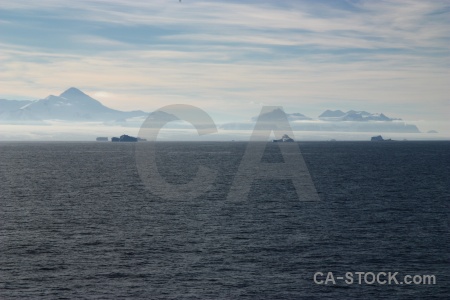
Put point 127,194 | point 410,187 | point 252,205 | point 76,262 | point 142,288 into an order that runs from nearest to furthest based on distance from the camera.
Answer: point 142,288
point 76,262
point 252,205
point 127,194
point 410,187

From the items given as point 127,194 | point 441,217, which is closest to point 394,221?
point 441,217

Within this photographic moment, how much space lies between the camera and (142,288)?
59906 mm

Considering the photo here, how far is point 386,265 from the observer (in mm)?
68562

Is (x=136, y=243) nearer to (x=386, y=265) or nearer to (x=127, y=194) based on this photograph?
(x=386, y=265)

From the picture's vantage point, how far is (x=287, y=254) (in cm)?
7412

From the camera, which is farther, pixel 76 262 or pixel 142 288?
pixel 76 262

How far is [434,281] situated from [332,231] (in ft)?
91.9

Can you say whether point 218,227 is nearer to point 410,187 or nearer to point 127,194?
point 127,194

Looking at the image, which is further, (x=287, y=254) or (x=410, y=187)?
(x=410, y=187)

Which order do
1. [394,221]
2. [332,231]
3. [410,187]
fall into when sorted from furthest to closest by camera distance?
[410,187]
[394,221]
[332,231]

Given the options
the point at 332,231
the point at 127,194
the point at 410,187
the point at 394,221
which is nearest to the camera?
the point at 332,231

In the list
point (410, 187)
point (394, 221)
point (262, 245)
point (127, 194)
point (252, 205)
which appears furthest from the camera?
point (410, 187)

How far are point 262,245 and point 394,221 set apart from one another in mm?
30359

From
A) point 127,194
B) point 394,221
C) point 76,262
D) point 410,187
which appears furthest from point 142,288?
point 410,187
